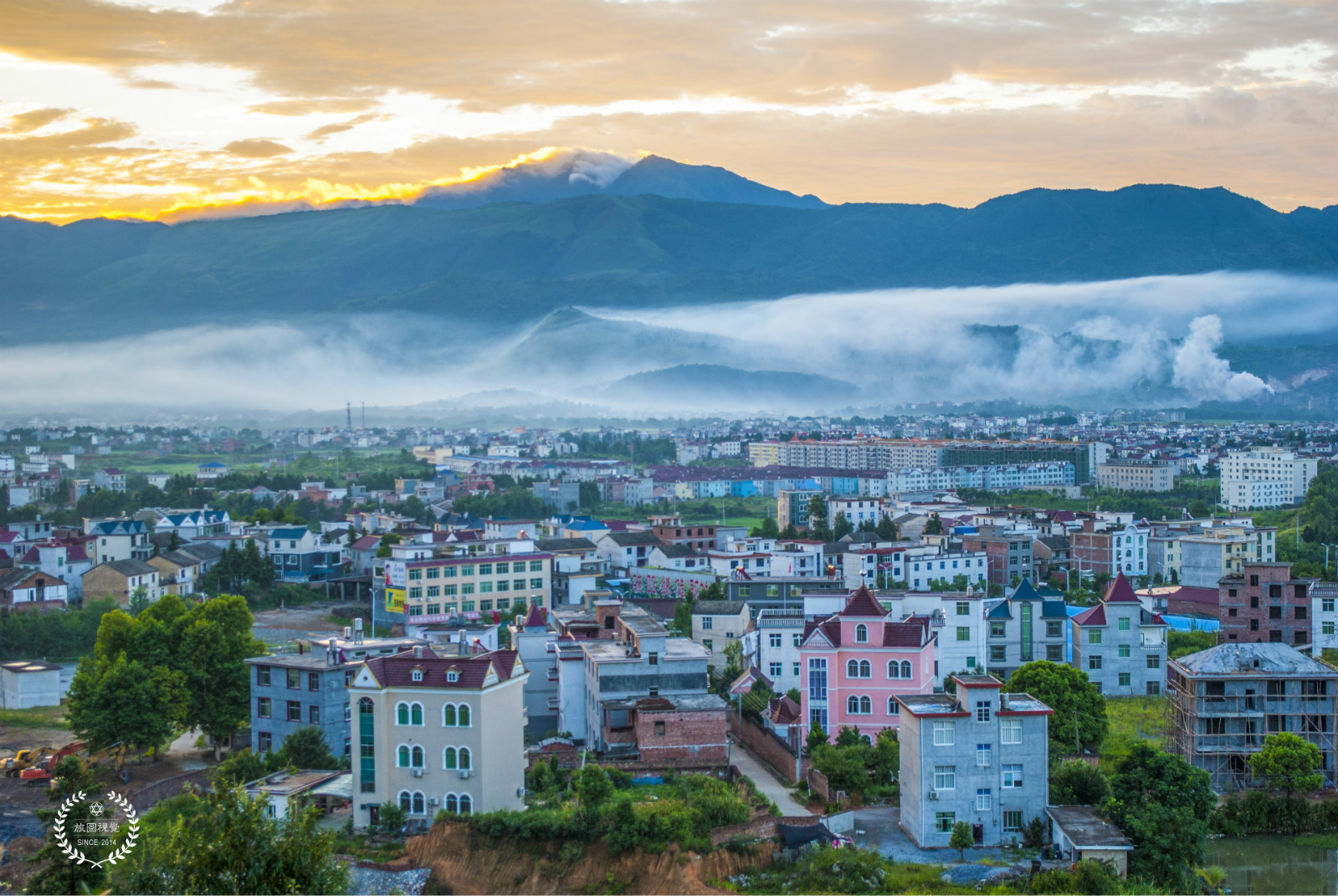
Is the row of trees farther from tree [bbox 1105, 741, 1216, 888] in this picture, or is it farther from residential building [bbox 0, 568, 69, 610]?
tree [bbox 1105, 741, 1216, 888]

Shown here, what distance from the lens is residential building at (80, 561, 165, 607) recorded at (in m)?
23.7

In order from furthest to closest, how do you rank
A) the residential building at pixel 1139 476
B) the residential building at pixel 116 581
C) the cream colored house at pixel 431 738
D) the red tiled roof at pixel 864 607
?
1. the residential building at pixel 1139 476
2. the residential building at pixel 116 581
3. the red tiled roof at pixel 864 607
4. the cream colored house at pixel 431 738

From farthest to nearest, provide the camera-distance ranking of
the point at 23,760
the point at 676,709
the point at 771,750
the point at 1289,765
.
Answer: the point at 23,760
the point at 771,750
the point at 676,709
the point at 1289,765

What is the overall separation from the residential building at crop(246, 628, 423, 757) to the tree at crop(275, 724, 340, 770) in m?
0.49

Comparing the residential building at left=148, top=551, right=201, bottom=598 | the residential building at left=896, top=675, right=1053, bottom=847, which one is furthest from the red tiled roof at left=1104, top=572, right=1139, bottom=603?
the residential building at left=148, top=551, right=201, bottom=598

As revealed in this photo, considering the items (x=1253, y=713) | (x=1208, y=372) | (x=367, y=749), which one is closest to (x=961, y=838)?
(x=1253, y=713)

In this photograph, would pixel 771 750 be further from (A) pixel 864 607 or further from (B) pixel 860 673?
(A) pixel 864 607

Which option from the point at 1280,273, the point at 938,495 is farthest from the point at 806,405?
the point at 938,495

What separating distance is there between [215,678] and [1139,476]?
4110 centimetres

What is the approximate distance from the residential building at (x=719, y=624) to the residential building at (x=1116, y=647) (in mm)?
4225

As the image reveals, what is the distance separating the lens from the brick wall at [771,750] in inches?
522

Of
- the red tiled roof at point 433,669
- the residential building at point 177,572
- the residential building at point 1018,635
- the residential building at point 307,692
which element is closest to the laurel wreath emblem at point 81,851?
the red tiled roof at point 433,669

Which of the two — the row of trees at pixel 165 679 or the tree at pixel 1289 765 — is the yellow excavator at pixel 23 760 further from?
the tree at pixel 1289 765

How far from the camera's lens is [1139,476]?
4953cm
